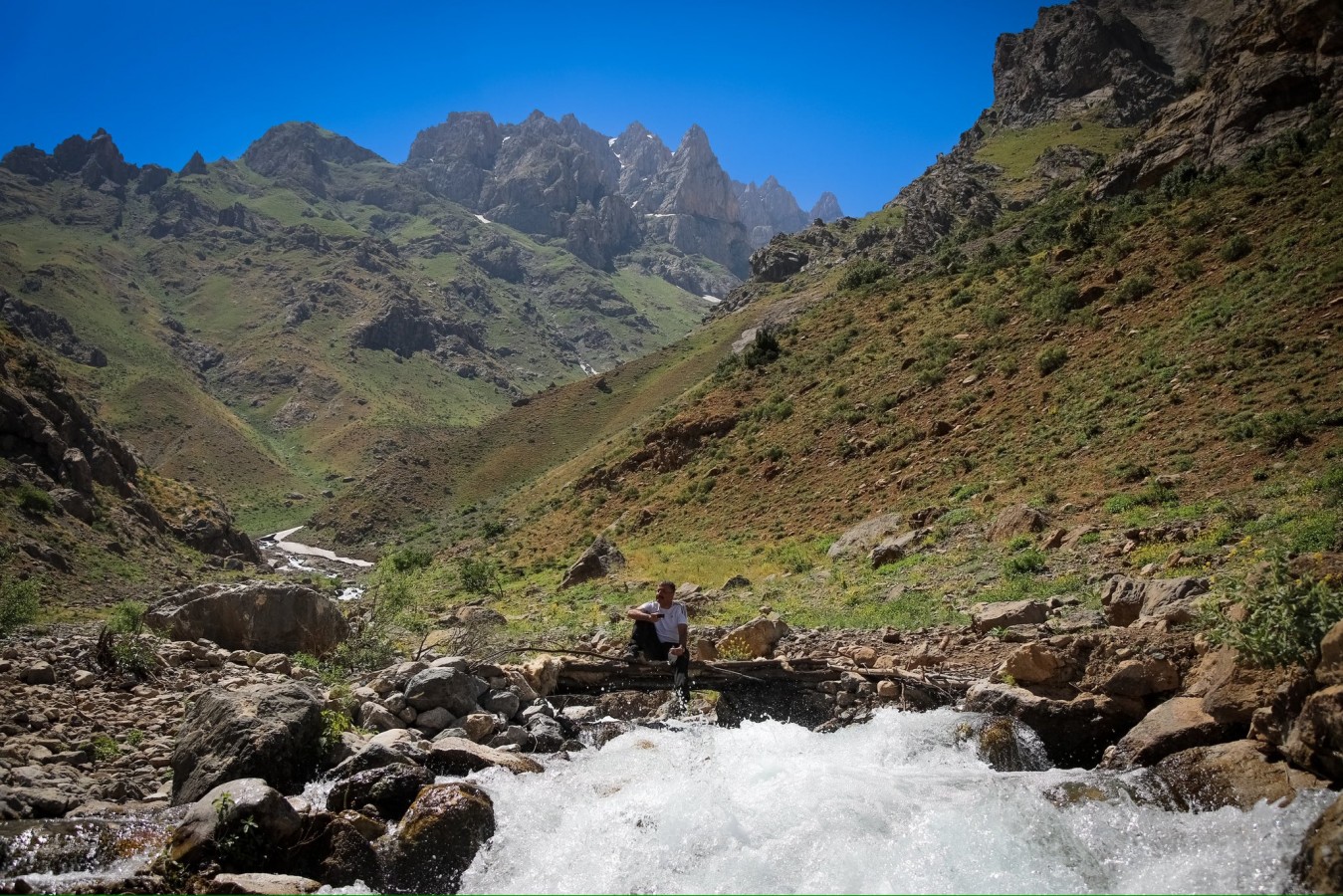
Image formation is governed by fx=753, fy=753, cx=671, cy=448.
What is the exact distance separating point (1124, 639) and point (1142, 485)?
367 inches

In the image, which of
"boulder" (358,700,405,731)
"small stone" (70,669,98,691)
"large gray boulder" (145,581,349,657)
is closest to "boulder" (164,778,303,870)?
"boulder" (358,700,405,731)

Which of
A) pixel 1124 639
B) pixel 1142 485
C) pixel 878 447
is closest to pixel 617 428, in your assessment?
pixel 878 447

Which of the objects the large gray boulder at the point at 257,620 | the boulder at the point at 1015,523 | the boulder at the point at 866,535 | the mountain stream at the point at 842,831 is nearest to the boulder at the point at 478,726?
the mountain stream at the point at 842,831

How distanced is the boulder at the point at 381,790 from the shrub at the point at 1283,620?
8.05 meters

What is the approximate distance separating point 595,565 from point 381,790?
70.3ft

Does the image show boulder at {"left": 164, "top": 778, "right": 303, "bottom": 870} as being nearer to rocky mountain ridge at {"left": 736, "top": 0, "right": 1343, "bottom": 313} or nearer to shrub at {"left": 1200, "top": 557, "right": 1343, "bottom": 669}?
shrub at {"left": 1200, "top": 557, "right": 1343, "bottom": 669}

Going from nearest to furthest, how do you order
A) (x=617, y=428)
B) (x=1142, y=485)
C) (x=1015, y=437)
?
(x=1142, y=485) < (x=1015, y=437) < (x=617, y=428)

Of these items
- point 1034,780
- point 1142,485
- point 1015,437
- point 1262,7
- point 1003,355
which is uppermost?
point 1262,7

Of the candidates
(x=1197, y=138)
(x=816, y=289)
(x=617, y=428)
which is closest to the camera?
(x=1197, y=138)

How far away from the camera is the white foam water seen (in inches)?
234

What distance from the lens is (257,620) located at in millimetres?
14227

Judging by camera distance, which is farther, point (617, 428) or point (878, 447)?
point (617, 428)

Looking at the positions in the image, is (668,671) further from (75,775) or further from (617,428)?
(617,428)

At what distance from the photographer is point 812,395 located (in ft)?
125
